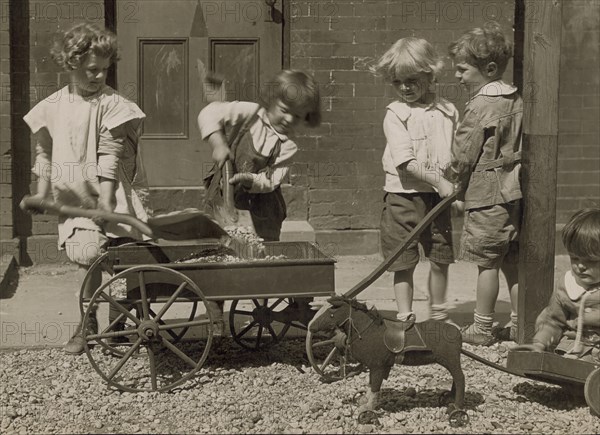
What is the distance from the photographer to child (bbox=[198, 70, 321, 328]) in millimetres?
5434

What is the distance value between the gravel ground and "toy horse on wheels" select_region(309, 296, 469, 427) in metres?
0.15

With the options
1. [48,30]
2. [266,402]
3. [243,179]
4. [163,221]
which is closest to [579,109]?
[243,179]

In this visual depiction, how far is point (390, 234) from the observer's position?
575cm

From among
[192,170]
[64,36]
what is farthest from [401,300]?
[192,170]

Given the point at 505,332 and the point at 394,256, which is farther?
the point at 505,332

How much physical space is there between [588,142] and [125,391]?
5.13 m

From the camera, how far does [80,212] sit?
515cm

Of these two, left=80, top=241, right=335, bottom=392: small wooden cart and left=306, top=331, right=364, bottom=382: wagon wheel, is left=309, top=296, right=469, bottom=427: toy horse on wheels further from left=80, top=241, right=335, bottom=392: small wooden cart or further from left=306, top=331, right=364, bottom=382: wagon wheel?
left=80, top=241, right=335, bottom=392: small wooden cart

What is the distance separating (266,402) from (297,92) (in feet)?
5.34

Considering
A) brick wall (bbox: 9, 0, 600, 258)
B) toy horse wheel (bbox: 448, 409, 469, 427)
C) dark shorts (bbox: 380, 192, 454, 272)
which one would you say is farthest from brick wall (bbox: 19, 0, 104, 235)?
toy horse wheel (bbox: 448, 409, 469, 427)

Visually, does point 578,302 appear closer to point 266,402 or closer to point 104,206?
point 266,402

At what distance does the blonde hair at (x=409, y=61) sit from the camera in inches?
217

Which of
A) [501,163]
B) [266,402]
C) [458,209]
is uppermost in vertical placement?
[501,163]

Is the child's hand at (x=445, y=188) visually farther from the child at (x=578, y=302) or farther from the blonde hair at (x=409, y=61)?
the child at (x=578, y=302)
